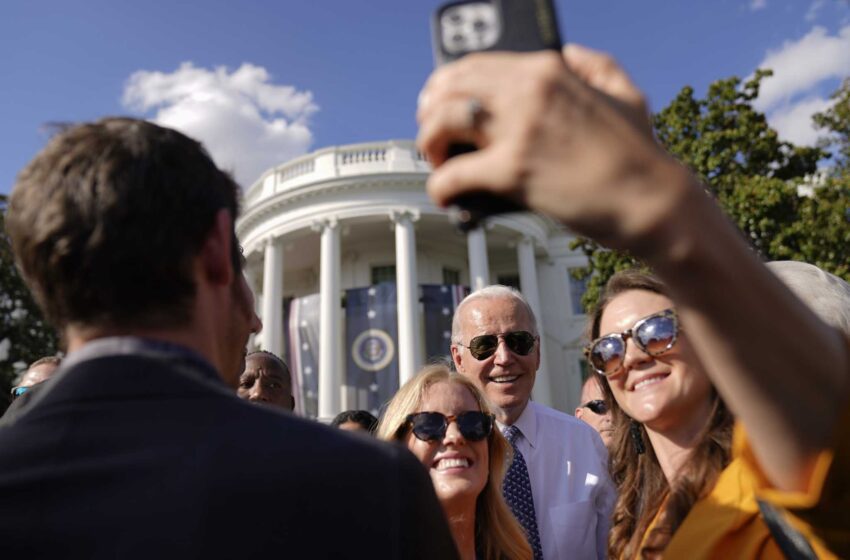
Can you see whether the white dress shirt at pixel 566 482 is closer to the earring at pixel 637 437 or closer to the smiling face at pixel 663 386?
the earring at pixel 637 437

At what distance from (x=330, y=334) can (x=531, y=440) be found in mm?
21253

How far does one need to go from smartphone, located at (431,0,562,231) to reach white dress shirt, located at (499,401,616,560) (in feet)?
10.3

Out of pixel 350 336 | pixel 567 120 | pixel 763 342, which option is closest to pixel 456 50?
pixel 567 120

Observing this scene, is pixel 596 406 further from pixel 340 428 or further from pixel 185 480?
pixel 185 480

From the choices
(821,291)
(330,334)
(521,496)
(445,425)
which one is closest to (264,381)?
(521,496)

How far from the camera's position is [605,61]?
0.96 m

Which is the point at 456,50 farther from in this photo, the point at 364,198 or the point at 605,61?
the point at 364,198

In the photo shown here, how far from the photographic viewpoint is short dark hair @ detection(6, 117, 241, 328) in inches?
52.1

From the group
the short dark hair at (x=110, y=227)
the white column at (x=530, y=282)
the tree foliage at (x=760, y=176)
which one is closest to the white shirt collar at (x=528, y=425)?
the short dark hair at (x=110, y=227)

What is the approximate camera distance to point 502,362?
416 cm

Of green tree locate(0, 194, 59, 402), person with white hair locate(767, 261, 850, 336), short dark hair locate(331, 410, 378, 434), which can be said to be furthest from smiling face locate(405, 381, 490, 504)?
green tree locate(0, 194, 59, 402)

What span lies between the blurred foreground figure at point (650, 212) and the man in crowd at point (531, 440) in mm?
2919

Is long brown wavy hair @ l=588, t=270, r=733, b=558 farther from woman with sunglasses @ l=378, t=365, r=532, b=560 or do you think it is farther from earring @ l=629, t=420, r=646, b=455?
woman with sunglasses @ l=378, t=365, r=532, b=560

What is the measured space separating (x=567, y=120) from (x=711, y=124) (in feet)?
60.8
